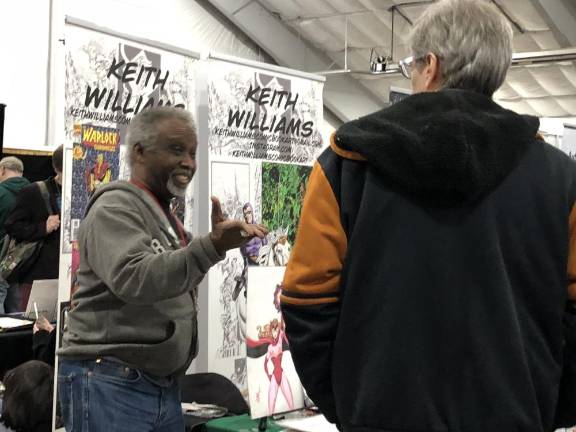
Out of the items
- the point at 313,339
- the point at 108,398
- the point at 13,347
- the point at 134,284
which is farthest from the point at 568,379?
the point at 13,347

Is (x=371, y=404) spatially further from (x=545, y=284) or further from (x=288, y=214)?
(x=288, y=214)

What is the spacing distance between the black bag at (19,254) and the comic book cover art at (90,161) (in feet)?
3.94

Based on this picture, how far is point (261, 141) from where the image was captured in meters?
4.18

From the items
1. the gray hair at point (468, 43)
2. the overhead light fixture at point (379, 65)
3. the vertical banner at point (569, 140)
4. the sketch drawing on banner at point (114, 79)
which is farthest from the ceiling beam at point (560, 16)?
the gray hair at point (468, 43)

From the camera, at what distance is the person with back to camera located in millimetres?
2832

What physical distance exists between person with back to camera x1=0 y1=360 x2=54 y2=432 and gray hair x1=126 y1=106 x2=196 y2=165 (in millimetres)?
1408

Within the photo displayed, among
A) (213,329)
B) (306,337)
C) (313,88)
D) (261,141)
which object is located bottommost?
(213,329)

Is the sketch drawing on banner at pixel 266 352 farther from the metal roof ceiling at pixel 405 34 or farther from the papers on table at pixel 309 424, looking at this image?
the metal roof ceiling at pixel 405 34

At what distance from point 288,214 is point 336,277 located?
3075 mm

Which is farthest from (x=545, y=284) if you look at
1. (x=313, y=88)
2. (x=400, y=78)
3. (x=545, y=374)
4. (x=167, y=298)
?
(x=400, y=78)

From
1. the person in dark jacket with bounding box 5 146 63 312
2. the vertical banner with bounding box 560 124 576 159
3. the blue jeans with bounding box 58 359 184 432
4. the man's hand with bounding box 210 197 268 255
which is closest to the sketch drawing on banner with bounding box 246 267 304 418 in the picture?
the blue jeans with bounding box 58 359 184 432

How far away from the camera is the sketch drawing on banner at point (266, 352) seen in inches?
99.7

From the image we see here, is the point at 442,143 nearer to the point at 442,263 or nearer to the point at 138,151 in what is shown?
the point at 442,263

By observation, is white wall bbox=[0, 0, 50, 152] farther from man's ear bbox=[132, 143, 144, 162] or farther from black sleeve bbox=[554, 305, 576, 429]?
black sleeve bbox=[554, 305, 576, 429]
